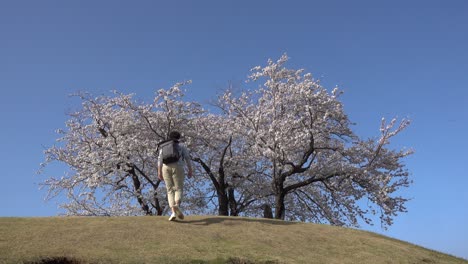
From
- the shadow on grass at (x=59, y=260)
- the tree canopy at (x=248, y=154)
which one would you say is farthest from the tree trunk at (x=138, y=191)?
the shadow on grass at (x=59, y=260)

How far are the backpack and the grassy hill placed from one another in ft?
7.02

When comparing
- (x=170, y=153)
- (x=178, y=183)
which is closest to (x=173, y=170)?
(x=178, y=183)

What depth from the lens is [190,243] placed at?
13234 mm

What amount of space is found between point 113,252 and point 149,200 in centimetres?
1757

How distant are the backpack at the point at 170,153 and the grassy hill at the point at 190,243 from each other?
7.02ft

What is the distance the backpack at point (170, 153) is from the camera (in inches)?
593

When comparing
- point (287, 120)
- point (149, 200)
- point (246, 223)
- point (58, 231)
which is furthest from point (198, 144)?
point (58, 231)

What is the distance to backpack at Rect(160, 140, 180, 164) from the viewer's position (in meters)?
15.1

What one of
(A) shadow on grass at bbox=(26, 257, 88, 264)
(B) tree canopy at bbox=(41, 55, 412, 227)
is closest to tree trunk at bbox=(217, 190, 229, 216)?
(B) tree canopy at bbox=(41, 55, 412, 227)

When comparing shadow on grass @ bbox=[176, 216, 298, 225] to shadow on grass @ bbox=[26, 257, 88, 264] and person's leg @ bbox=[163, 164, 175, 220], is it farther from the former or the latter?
shadow on grass @ bbox=[26, 257, 88, 264]

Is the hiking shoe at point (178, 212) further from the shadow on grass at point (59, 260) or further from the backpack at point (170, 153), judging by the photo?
the shadow on grass at point (59, 260)

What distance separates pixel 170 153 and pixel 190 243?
3239mm

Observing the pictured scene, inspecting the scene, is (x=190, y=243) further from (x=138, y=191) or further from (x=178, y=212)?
(x=138, y=191)

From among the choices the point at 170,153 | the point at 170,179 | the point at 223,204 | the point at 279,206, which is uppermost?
the point at 223,204
